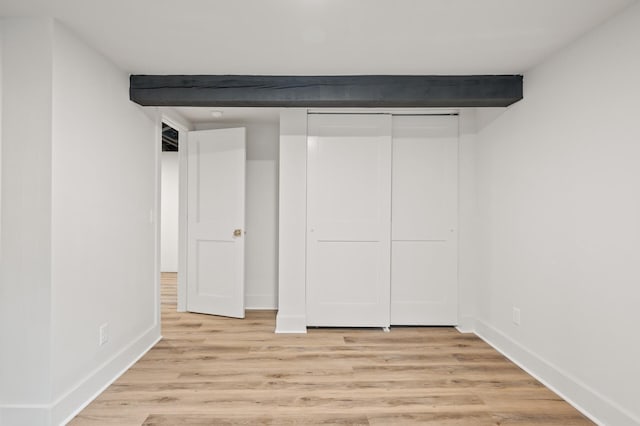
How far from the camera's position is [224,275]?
4254 mm

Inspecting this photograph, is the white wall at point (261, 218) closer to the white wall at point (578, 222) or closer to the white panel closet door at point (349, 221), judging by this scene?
the white panel closet door at point (349, 221)

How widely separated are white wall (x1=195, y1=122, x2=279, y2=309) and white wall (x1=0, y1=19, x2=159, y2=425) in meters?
2.02

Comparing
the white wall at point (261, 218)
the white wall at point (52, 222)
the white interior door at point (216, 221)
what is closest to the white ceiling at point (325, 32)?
the white wall at point (52, 222)

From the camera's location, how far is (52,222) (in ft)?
6.90

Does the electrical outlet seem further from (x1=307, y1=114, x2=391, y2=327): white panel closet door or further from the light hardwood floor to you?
(x1=307, y1=114, x2=391, y2=327): white panel closet door

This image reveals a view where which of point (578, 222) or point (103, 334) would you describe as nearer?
point (578, 222)

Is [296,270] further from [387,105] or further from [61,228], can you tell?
[61,228]

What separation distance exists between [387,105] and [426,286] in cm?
189

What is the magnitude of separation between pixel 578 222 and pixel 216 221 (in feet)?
11.2

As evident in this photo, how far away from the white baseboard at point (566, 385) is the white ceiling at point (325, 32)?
217 centimetres

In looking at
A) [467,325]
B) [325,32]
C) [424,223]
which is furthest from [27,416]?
[467,325]

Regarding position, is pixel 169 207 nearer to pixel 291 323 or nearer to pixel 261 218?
pixel 261 218

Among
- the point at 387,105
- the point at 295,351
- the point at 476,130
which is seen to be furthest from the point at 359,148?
the point at 295,351

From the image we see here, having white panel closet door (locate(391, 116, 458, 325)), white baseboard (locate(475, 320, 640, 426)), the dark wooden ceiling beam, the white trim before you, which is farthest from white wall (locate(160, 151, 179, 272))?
→ white baseboard (locate(475, 320, 640, 426))
